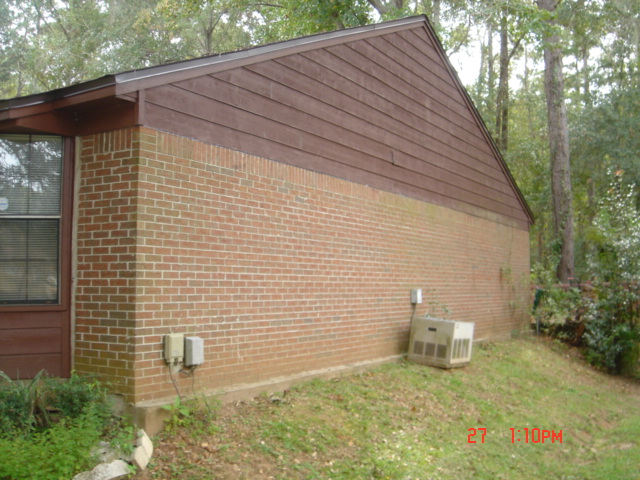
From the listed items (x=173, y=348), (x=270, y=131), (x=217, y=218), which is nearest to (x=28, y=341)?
(x=173, y=348)

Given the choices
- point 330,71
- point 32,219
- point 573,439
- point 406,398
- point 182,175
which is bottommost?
point 573,439

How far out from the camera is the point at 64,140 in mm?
6227

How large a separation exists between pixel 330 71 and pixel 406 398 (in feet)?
15.8

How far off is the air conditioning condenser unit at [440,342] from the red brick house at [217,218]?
11.9 inches

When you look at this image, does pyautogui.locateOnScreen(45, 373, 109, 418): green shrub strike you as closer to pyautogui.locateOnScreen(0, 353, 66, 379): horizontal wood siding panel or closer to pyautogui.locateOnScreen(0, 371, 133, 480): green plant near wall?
pyautogui.locateOnScreen(0, 371, 133, 480): green plant near wall

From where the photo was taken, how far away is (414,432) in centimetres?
734

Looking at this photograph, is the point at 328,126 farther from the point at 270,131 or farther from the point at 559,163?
the point at 559,163

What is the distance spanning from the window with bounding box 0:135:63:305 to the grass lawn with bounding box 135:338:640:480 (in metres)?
1.92

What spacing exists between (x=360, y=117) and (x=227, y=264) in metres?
4.06

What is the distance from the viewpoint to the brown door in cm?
596

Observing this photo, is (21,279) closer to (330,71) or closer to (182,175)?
(182,175)

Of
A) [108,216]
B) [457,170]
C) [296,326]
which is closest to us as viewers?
[108,216]

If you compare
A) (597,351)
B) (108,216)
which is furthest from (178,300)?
(597,351)
